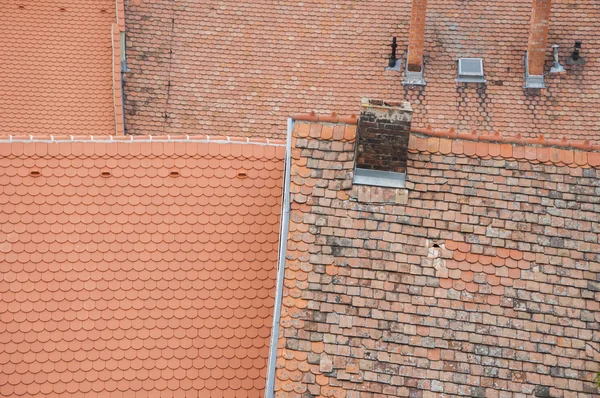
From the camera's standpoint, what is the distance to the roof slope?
21.6 m

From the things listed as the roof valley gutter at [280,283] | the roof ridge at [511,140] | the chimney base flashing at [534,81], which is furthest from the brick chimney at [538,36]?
the roof valley gutter at [280,283]

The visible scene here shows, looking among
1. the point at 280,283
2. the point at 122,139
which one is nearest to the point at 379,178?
the point at 280,283

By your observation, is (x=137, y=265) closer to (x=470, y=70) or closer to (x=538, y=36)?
(x=470, y=70)

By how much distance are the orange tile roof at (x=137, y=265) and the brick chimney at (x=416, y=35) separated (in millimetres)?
8497

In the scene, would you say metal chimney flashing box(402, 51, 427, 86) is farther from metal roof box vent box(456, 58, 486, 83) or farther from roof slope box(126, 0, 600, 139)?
metal roof box vent box(456, 58, 486, 83)

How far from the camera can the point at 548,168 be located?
13.1 meters

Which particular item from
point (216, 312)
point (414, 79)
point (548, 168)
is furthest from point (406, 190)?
point (414, 79)

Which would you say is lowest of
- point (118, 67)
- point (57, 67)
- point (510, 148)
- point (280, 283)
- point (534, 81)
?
point (280, 283)

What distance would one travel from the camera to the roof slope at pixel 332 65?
852 inches

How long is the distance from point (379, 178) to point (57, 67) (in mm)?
10815

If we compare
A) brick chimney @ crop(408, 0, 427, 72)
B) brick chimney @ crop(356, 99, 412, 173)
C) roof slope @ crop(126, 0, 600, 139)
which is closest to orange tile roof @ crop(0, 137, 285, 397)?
brick chimney @ crop(356, 99, 412, 173)

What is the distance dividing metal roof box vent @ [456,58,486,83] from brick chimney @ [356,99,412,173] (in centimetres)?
982

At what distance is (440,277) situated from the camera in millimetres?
12539

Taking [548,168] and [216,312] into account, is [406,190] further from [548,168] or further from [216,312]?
[216,312]
